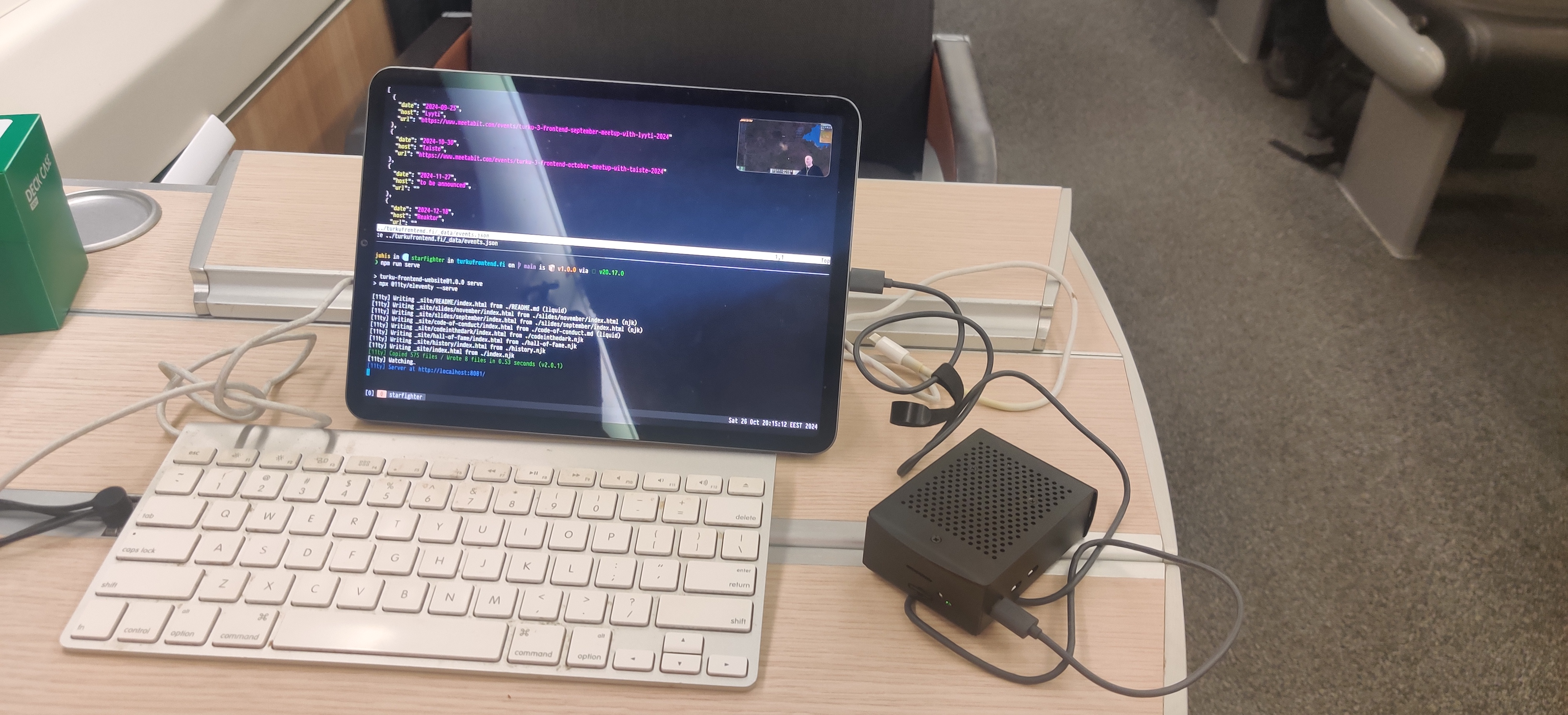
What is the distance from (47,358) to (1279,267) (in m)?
2.04

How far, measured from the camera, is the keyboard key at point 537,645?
0.51m

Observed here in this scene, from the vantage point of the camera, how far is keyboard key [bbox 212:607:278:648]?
0.51m

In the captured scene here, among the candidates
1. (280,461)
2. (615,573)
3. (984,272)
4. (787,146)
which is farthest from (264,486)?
(984,272)

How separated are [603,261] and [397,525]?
0.67 feet

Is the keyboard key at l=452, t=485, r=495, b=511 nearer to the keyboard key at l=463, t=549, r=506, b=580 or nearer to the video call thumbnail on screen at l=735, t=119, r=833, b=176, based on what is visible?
the keyboard key at l=463, t=549, r=506, b=580

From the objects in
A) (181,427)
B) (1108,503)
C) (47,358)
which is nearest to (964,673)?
(1108,503)

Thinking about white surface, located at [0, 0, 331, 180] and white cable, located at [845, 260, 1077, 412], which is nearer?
white cable, located at [845, 260, 1077, 412]

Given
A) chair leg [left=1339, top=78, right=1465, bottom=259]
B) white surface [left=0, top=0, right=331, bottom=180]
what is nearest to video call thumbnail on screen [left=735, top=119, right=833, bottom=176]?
white surface [left=0, top=0, right=331, bottom=180]

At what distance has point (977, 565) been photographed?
52 centimetres

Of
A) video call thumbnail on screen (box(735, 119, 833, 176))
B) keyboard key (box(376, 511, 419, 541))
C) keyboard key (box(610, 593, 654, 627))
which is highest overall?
video call thumbnail on screen (box(735, 119, 833, 176))

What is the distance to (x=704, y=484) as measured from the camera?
59cm

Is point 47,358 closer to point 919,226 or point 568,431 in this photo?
point 568,431

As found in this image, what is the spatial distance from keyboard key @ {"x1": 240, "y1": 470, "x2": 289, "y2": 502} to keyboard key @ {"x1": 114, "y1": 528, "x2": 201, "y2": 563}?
0.03 metres

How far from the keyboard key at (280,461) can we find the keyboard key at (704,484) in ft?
0.80
